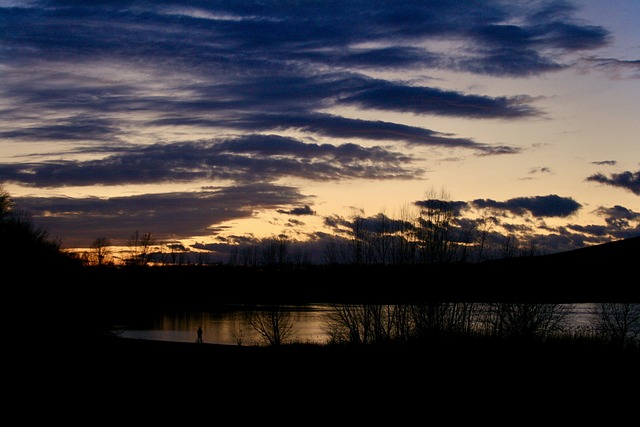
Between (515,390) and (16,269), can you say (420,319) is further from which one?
(16,269)

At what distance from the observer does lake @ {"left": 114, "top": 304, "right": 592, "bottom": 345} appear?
63.4 meters

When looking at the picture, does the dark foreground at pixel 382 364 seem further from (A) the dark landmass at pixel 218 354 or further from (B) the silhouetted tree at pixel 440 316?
(B) the silhouetted tree at pixel 440 316

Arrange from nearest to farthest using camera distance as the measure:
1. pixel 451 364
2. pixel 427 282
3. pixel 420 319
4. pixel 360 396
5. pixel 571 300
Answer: pixel 360 396 → pixel 451 364 → pixel 420 319 → pixel 427 282 → pixel 571 300

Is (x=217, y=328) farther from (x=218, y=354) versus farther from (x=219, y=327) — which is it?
(x=218, y=354)

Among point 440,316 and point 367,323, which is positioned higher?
point 440,316

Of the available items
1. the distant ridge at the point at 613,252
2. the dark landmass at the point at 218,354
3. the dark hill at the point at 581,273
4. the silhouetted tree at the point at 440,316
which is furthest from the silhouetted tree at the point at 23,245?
the distant ridge at the point at 613,252

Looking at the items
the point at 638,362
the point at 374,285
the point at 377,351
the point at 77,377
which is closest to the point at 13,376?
the point at 77,377

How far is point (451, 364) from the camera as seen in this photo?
73.8 ft

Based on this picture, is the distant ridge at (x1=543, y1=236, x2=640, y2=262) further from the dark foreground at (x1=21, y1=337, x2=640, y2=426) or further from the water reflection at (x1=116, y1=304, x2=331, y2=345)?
the dark foreground at (x1=21, y1=337, x2=640, y2=426)

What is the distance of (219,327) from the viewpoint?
253 ft

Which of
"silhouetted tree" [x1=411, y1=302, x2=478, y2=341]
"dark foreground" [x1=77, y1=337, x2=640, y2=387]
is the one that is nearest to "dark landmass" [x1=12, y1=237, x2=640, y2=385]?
"dark foreground" [x1=77, y1=337, x2=640, y2=387]

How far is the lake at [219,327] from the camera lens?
208ft

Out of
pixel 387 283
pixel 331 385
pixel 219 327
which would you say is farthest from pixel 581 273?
pixel 331 385

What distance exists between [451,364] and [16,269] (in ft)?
48.2
